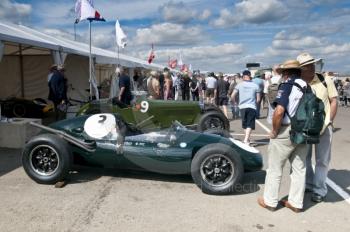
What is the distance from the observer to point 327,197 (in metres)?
5.19

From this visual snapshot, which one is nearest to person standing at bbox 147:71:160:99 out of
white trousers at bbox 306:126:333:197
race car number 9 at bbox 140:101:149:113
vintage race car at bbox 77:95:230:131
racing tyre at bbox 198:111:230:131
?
vintage race car at bbox 77:95:230:131

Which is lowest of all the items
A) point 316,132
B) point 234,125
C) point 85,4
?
point 234,125

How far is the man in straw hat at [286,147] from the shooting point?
4293 mm

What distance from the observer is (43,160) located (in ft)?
18.1

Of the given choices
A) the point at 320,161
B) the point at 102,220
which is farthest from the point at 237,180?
the point at 102,220

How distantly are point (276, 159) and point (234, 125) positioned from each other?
26.5 feet

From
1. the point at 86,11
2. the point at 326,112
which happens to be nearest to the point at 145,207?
the point at 326,112

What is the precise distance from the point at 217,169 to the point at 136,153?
1130 mm

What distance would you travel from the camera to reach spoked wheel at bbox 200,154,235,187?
5.15 metres

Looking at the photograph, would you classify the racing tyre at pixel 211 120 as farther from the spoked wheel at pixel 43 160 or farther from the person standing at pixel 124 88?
the spoked wheel at pixel 43 160

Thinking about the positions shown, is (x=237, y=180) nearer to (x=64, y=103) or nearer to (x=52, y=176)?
(x=52, y=176)

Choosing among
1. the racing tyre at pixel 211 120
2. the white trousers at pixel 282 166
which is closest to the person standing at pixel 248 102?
the racing tyre at pixel 211 120

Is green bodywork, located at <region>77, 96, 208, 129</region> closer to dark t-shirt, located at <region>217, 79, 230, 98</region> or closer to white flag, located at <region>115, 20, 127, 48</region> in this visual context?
dark t-shirt, located at <region>217, 79, 230, 98</region>

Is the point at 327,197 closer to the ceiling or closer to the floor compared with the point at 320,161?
closer to the floor
